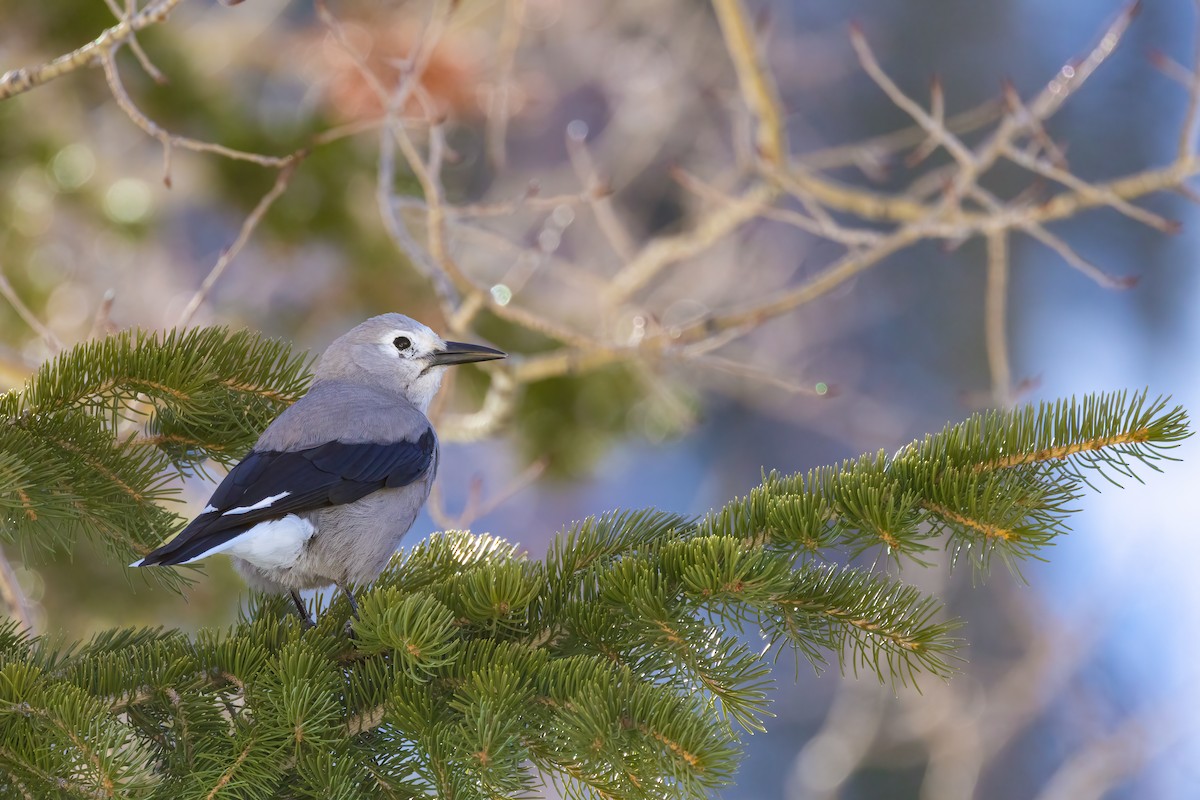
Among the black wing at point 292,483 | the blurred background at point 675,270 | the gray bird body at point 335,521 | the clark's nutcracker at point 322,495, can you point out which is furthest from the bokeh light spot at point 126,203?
the black wing at point 292,483

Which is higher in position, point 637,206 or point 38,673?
point 637,206

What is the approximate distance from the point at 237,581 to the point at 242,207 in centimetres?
179

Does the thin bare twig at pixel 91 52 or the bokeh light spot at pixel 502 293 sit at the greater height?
the bokeh light spot at pixel 502 293

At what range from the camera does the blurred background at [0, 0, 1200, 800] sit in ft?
15.8

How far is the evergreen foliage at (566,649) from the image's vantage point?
1637 mm

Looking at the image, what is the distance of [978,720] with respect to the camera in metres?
6.31

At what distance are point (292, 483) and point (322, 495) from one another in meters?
0.10

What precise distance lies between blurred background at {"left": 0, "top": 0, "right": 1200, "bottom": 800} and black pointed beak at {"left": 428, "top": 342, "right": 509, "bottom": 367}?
665 mm

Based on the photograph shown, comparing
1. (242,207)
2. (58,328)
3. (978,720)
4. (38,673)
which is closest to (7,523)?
(38,673)

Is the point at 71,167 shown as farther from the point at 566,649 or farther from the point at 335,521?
the point at 566,649

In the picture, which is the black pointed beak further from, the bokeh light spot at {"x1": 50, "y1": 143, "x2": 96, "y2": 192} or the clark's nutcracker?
the bokeh light spot at {"x1": 50, "y1": 143, "x2": 96, "y2": 192}

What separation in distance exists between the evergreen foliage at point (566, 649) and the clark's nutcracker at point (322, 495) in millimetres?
328

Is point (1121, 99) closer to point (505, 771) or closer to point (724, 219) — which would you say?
point (724, 219)

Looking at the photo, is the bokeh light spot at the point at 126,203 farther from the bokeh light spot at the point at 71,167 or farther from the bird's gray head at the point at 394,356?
the bird's gray head at the point at 394,356
